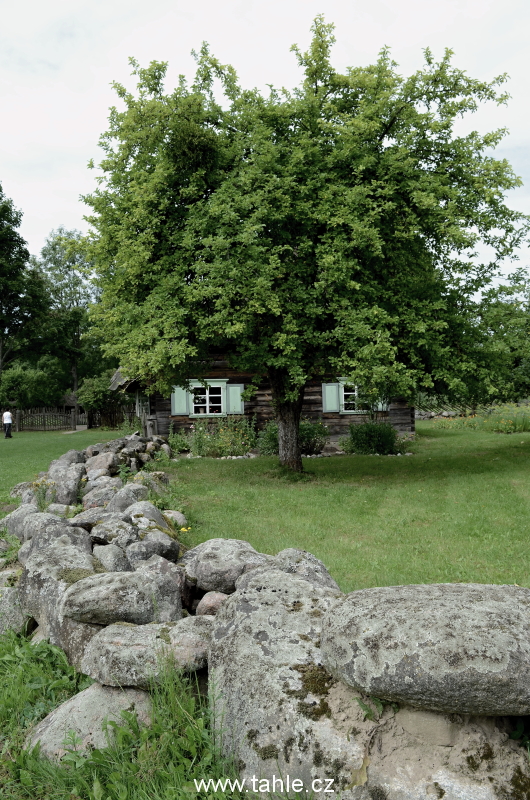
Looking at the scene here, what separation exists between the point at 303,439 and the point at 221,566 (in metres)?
14.7

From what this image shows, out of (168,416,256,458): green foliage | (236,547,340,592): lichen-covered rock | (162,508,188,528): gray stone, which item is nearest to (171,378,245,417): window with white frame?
(168,416,256,458): green foliage

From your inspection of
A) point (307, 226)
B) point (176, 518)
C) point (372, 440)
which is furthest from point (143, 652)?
point (372, 440)

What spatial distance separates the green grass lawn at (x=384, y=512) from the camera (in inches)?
292

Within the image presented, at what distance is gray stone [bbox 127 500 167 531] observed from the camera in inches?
282

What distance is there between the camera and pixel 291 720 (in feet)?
9.76

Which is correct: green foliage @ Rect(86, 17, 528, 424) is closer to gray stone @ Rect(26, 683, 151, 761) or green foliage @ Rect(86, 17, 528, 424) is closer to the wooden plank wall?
the wooden plank wall

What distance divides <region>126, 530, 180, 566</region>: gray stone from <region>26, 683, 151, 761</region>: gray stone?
225cm

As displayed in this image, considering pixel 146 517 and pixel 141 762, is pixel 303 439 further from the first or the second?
pixel 141 762

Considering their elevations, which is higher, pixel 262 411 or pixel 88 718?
pixel 262 411

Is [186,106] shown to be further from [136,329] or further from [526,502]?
[526,502]

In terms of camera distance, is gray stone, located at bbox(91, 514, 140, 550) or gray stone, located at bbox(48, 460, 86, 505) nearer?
gray stone, located at bbox(91, 514, 140, 550)

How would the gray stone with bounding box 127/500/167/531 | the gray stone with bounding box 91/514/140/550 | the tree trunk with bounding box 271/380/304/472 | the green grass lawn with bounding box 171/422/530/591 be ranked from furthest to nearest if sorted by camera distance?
the tree trunk with bounding box 271/380/304/472
the green grass lawn with bounding box 171/422/530/591
the gray stone with bounding box 127/500/167/531
the gray stone with bounding box 91/514/140/550

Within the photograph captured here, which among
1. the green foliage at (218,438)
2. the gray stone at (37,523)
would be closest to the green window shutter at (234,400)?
the green foliage at (218,438)

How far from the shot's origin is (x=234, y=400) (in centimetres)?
2197
